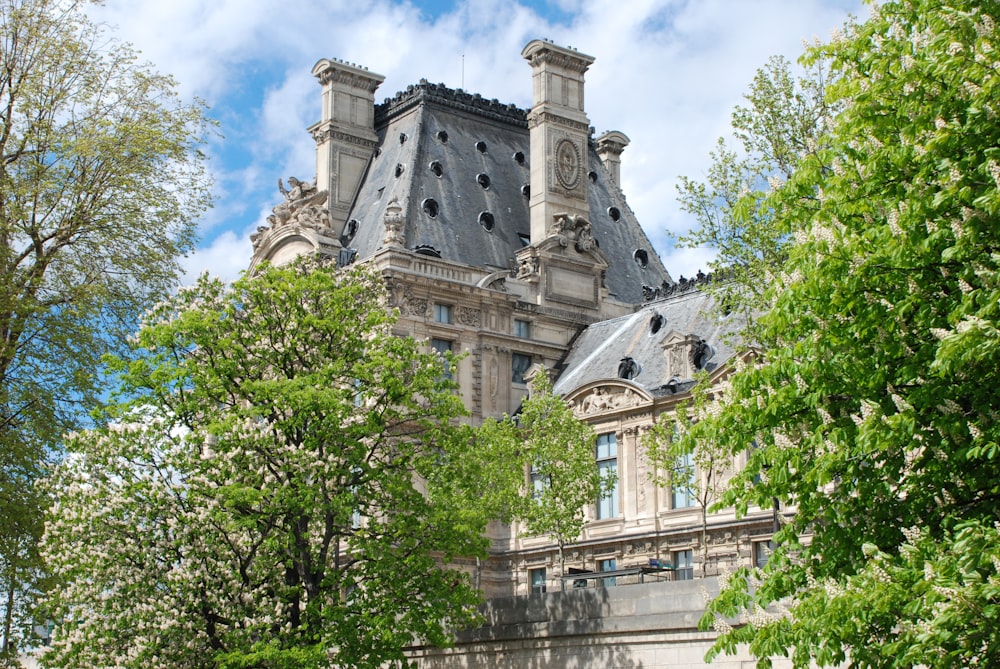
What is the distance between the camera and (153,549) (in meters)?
31.2

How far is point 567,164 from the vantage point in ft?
196

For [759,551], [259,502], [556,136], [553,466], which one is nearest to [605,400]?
[759,551]

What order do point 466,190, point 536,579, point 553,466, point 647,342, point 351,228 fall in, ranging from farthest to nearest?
point 466,190
point 351,228
point 647,342
point 536,579
point 553,466

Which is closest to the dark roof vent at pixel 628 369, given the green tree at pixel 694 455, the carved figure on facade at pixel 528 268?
the green tree at pixel 694 455

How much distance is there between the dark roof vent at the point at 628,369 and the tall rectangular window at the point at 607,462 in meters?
2.47

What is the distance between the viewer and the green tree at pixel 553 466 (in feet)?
135

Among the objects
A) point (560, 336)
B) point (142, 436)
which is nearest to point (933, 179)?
point (142, 436)

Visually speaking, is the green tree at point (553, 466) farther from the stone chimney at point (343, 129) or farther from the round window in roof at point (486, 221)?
the stone chimney at point (343, 129)

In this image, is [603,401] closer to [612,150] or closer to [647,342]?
[647,342]

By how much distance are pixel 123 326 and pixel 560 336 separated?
2909cm

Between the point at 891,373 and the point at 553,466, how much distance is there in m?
24.1

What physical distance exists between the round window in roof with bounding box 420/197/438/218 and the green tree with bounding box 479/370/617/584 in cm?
1721

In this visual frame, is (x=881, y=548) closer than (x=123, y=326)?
Yes

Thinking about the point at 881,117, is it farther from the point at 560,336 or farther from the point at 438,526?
the point at 560,336
